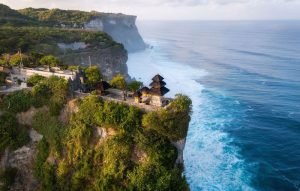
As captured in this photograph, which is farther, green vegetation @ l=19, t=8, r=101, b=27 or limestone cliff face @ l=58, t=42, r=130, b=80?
green vegetation @ l=19, t=8, r=101, b=27

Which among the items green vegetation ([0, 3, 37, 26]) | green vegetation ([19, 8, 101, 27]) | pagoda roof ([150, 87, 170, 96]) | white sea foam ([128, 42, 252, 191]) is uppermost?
pagoda roof ([150, 87, 170, 96])

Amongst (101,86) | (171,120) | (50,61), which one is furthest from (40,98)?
(171,120)

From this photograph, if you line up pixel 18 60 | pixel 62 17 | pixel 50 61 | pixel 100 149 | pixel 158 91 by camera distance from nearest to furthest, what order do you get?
pixel 100 149
pixel 158 91
pixel 18 60
pixel 50 61
pixel 62 17

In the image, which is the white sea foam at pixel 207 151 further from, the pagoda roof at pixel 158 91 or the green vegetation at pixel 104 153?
the pagoda roof at pixel 158 91

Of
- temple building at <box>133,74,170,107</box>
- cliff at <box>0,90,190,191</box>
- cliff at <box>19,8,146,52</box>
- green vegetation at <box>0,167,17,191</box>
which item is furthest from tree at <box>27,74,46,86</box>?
cliff at <box>19,8,146,52</box>

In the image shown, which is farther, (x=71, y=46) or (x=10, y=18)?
(x=10, y=18)

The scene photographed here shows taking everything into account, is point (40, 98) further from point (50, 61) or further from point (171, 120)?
point (171, 120)

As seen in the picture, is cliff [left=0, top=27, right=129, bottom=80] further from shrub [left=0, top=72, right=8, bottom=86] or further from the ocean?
shrub [left=0, top=72, right=8, bottom=86]

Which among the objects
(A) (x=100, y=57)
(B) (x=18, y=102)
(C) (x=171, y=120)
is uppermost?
(C) (x=171, y=120)
